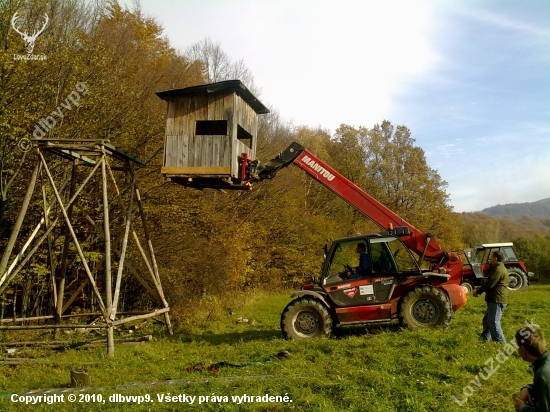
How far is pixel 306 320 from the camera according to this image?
9.21 metres

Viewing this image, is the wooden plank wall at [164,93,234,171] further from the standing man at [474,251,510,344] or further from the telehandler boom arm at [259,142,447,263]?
the standing man at [474,251,510,344]

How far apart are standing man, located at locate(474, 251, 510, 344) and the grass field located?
39 centimetres

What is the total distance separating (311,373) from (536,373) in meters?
3.75

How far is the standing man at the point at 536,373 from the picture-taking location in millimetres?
3205

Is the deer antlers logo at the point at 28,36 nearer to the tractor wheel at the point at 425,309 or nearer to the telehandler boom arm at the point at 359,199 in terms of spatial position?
the telehandler boom arm at the point at 359,199

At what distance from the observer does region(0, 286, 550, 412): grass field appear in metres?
5.50

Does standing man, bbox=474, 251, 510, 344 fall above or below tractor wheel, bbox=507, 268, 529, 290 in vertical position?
above

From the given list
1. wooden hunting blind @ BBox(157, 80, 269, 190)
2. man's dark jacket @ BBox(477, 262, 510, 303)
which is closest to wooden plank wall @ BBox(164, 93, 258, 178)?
wooden hunting blind @ BBox(157, 80, 269, 190)

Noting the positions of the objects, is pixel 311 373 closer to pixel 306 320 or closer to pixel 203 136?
pixel 306 320

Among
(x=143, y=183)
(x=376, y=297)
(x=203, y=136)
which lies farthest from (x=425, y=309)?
(x=143, y=183)

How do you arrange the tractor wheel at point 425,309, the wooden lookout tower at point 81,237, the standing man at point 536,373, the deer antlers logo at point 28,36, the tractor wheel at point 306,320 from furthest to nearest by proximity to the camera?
the deer antlers logo at point 28,36 < the wooden lookout tower at point 81,237 < the tractor wheel at point 306,320 < the tractor wheel at point 425,309 < the standing man at point 536,373

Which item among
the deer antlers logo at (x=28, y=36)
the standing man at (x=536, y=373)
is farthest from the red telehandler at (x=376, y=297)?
the deer antlers logo at (x=28, y=36)

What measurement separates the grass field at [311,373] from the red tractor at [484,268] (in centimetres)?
1043

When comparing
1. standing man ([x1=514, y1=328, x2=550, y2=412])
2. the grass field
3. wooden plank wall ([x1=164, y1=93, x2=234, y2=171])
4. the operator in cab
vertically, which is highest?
wooden plank wall ([x1=164, y1=93, x2=234, y2=171])
